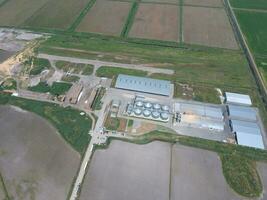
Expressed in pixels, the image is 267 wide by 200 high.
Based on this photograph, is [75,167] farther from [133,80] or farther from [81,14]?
[81,14]

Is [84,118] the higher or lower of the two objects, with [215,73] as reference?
lower

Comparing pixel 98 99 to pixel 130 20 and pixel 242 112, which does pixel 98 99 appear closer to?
pixel 242 112

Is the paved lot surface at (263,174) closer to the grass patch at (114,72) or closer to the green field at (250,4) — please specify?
the grass patch at (114,72)

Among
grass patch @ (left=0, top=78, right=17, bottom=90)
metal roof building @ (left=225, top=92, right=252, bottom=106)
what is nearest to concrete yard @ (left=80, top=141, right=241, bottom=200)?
metal roof building @ (left=225, top=92, right=252, bottom=106)

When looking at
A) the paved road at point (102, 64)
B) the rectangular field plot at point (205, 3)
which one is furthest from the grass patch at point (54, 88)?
the rectangular field plot at point (205, 3)

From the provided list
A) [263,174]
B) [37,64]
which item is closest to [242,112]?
[263,174]

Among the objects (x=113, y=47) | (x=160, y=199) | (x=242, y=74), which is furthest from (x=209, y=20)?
(x=160, y=199)

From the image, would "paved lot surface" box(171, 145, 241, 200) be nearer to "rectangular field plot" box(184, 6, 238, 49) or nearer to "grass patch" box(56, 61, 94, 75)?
"grass patch" box(56, 61, 94, 75)
